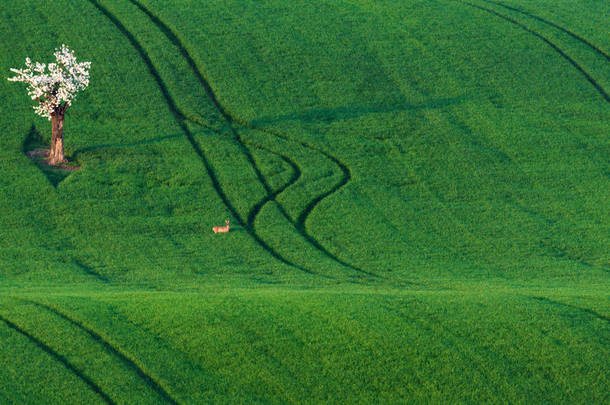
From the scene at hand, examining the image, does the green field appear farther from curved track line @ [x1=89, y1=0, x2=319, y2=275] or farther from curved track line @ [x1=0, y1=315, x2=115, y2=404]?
curved track line @ [x1=89, y1=0, x2=319, y2=275]

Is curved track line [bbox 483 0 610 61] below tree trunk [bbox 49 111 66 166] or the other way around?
the other way around

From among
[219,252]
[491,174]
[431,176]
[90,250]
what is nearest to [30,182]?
[90,250]

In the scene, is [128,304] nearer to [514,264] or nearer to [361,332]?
[361,332]

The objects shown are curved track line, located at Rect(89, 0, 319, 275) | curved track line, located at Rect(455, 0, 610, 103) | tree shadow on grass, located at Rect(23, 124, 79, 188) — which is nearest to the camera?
curved track line, located at Rect(89, 0, 319, 275)

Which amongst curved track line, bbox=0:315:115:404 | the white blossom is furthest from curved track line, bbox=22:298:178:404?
the white blossom

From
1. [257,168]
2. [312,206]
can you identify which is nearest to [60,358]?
[312,206]
